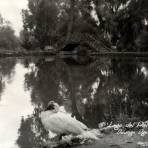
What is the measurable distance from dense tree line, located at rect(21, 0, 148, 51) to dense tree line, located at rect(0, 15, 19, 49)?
62.4ft

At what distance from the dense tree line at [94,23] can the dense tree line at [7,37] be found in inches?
748

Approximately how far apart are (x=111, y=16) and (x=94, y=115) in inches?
1634

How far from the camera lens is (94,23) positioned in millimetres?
54594

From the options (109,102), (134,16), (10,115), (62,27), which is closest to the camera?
(10,115)

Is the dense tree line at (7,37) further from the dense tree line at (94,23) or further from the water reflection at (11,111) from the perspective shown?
the water reflection at (11,111)

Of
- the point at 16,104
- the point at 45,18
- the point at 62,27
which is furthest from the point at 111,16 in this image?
the point at 16,104

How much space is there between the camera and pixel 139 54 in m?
42.3

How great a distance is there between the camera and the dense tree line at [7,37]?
89.4 meters

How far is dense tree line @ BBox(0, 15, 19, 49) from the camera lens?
89.4m

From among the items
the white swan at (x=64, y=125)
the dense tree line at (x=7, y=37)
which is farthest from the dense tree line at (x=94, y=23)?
the white swan at (x=64, y=125)

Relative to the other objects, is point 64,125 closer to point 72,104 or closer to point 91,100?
point 72,104

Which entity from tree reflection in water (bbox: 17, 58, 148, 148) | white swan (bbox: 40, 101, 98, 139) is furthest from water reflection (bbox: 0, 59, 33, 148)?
white swan (bbox: 40, 101, 98, 139)

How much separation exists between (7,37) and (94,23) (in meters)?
53.3

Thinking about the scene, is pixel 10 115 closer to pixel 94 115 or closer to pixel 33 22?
pixel 94 115
